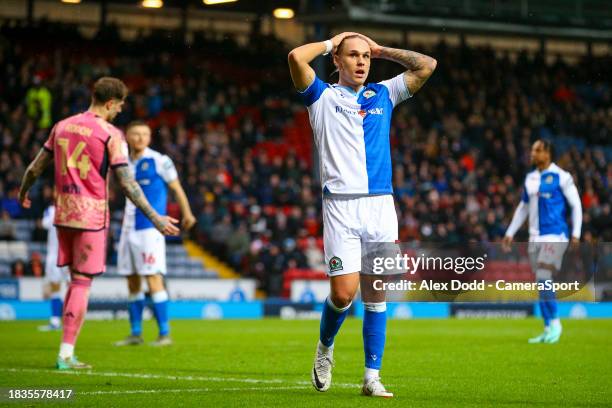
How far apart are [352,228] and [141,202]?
7.67 ft

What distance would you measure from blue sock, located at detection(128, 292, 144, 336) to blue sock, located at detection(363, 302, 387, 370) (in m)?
6.48

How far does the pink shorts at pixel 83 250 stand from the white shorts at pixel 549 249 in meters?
6.92

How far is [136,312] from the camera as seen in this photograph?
1422cm

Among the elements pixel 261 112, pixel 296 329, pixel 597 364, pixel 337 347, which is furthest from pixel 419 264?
pixel 261 112

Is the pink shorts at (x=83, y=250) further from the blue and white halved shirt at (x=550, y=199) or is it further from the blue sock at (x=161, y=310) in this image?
the blue and white halved shirt at (x=550, y=199)

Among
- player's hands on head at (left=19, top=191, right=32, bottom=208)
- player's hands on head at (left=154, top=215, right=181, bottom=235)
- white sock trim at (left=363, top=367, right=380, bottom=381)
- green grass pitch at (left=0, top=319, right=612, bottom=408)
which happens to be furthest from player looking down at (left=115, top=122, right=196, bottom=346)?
white sock trim at (left=363, top=367, right=380, bottom=381)

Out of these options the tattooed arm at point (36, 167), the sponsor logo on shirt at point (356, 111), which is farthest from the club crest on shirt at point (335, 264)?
the tattooed arm at point (36, 167)

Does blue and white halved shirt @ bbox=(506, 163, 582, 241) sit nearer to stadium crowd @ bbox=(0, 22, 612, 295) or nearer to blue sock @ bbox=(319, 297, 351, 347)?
blue sock @ bbox=(319, 297, 351, 347)

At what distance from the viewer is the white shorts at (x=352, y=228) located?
26.1ft

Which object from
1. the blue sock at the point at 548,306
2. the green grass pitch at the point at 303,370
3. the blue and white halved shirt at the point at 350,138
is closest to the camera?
the green grass pitch at the point at 303,370

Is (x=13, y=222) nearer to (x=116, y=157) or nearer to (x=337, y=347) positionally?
(x=337, y=347)

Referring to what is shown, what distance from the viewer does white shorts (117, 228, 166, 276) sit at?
1385 centimetres

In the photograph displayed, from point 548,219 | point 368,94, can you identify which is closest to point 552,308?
point 548,219

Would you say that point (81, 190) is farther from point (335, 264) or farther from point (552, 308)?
point (552, 308)
